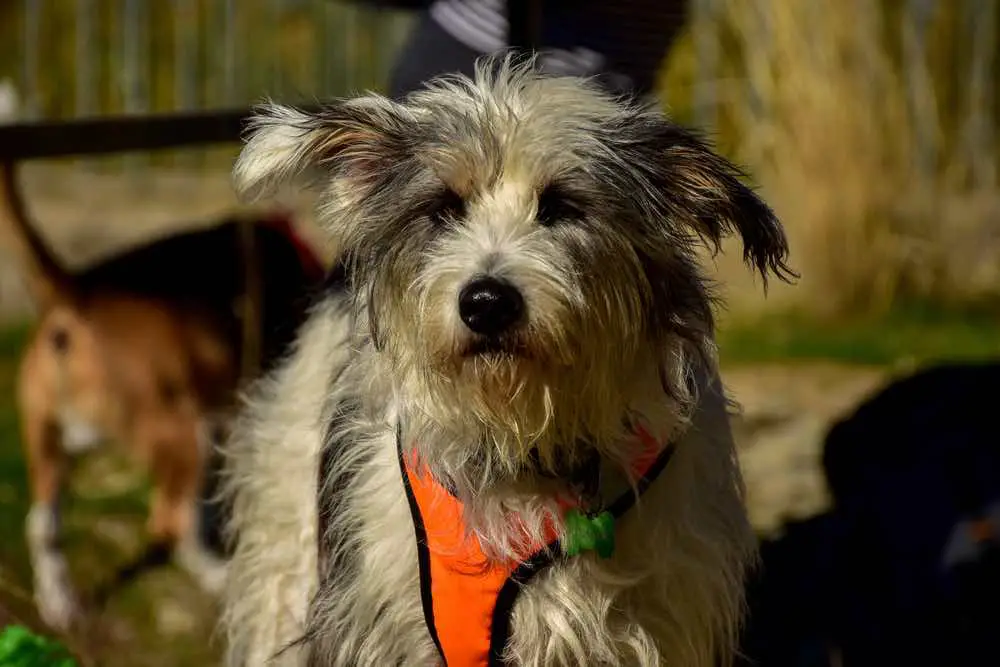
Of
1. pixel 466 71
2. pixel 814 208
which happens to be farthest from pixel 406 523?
pixel 814 208

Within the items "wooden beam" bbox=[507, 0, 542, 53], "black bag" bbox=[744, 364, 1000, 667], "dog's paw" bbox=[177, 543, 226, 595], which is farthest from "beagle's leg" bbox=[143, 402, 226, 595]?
"wooden beam" bbox=[507, 0, 542, 53]

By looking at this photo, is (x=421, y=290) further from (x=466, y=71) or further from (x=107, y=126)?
(x=107, y=126)

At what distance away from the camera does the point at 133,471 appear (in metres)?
5.78

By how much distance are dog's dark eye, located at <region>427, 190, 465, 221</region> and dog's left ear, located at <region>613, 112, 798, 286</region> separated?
0.29 m

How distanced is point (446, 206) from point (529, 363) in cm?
31

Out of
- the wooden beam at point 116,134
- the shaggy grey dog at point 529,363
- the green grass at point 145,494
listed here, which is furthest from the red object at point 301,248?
the shaggy grey dog at point 529,363

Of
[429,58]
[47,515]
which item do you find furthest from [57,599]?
[429,58]

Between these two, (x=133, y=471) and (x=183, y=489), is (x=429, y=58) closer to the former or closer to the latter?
(x=183, y=489)

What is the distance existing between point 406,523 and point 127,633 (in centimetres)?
204

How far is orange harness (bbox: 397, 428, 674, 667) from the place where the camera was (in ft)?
8.38

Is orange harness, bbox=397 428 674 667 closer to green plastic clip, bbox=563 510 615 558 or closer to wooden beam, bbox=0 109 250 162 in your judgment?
green plastic clip, bbox=563 510 615 558

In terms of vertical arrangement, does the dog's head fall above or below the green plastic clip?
above

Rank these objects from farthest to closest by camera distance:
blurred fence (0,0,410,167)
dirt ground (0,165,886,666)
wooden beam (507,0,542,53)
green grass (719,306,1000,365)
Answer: blurred fence (0,0,410,167)
green grass (719,306,1000,365)
dirt ground (0,165,886,666)
wooden beam (507,0,542,53)

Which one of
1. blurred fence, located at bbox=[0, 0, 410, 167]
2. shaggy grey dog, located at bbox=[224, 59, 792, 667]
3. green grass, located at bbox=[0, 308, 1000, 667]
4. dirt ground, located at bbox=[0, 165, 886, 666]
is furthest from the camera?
blurred fence, located at bbox=[0, 0, 410, 167]
